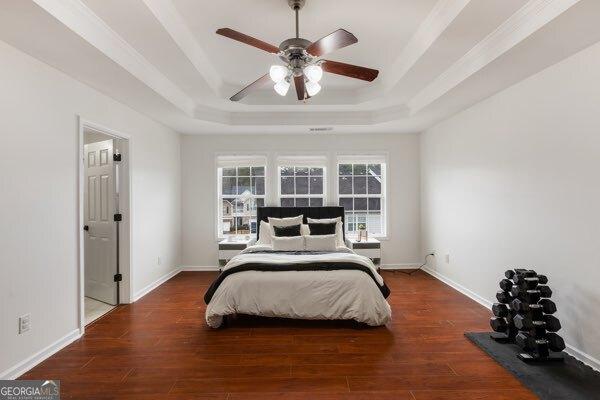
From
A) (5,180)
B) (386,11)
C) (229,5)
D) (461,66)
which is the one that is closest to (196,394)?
(5,180)

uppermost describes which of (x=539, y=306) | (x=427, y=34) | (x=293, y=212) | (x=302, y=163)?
(x=427, y=34)

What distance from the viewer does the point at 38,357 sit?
9.09 feet

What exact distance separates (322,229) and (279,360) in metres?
2.65

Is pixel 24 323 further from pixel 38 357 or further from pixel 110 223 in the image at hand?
pixel 110 223

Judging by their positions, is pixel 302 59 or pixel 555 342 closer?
pixel 302 59

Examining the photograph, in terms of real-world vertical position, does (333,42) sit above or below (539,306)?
above

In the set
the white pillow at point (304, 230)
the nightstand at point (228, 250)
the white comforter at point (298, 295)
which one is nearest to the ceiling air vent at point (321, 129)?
the white pillow at point (304, 230)

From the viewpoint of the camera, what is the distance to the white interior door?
14.0 feet

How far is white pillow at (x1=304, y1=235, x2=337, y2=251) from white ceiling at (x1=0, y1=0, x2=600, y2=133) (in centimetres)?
211

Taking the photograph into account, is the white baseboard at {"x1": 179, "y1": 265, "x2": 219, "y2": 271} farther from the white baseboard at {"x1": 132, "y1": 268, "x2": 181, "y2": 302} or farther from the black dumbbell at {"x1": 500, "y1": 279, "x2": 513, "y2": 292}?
the black dumbbell at {"x1": 500, "y1": 279, "x2": 513, "y2": 292}

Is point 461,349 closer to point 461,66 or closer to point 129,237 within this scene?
point 461,66

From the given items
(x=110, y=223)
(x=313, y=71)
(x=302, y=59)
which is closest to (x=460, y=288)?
(x=313, y=71)

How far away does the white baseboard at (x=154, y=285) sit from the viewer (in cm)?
448

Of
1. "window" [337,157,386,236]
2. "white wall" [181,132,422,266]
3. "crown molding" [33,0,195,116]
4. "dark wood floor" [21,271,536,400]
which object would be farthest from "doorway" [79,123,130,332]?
"window" [337,157,386,236]
